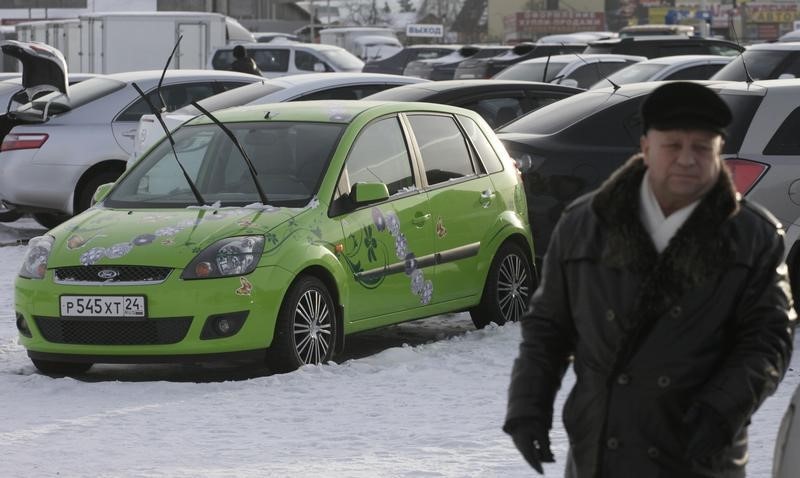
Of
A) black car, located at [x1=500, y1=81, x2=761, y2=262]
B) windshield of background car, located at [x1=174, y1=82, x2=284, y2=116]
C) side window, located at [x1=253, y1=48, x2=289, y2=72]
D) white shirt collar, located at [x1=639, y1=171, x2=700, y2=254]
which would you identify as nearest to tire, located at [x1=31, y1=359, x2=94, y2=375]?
black car, located at [x1=500, y1=81, x2=761, y2=262]

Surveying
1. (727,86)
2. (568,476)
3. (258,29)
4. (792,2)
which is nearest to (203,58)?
(727,86)

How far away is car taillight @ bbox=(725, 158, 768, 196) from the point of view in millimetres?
9555

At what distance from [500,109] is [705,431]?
9.99 metres

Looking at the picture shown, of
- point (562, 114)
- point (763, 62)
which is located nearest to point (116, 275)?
point (562, 114)

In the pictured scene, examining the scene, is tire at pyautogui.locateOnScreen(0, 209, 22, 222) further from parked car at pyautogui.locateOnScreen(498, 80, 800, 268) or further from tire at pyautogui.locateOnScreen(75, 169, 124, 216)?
parked car at pyautogui.locateOnScreen(498, 80, 800, 268)

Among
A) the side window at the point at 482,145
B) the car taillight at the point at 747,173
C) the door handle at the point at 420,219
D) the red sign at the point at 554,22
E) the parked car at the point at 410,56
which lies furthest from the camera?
the red sign at the point at 554,22

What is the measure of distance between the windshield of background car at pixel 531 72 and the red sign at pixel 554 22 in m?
80.3

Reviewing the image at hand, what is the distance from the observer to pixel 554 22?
104938mm

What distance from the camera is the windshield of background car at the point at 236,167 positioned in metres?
8.92

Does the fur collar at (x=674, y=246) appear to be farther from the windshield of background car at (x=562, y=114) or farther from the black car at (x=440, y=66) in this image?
A: the black car at (x=440, y=66)

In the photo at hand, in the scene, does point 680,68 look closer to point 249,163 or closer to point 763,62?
point 763,62

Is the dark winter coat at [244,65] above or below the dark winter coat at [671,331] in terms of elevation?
below

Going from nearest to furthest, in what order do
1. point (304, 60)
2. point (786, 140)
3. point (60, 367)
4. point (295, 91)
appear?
point (60, 367)
point (786, 140)
point (295, 91)
point (304, 60)

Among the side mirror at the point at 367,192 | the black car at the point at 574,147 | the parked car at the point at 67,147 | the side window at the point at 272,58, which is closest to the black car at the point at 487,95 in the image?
the black car at the point at 574,147
